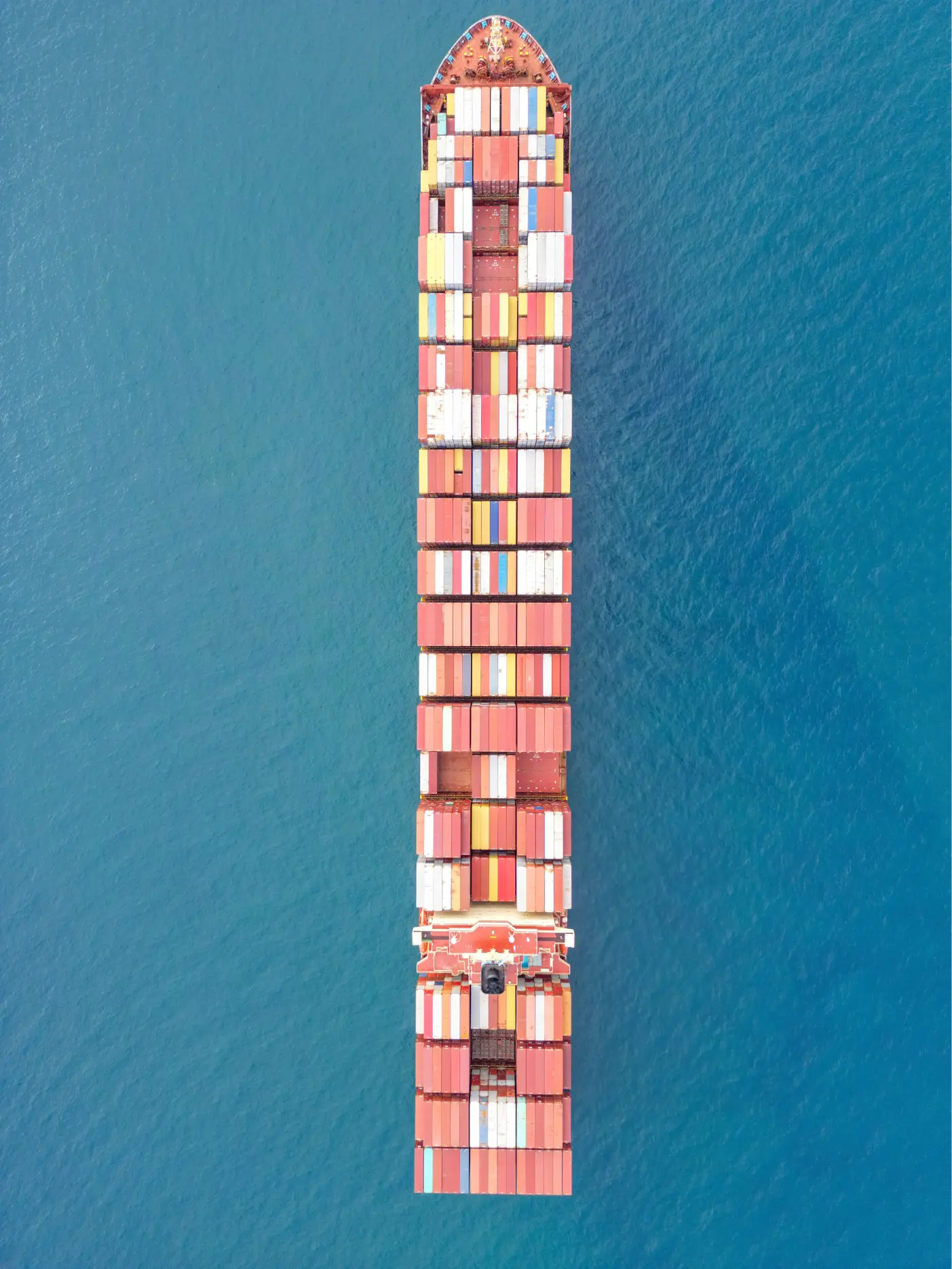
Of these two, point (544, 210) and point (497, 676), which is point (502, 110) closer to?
point (544, 210)

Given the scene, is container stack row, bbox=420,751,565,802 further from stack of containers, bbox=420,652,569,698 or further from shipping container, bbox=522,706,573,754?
stack of containers, bbox=420,652,569,698

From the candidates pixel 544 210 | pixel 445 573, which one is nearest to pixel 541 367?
pixel 544 210

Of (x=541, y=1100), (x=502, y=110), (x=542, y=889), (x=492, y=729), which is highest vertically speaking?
(x=502, y=110)

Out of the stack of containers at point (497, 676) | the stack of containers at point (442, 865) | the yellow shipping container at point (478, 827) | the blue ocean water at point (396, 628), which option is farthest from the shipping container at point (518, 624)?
the stack of containers at point (442, 865)

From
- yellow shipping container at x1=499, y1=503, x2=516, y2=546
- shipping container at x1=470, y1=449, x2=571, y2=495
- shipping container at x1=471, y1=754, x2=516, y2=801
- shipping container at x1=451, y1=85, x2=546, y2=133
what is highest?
shipping container at x1=451, y1=85, x2=546, y2=133

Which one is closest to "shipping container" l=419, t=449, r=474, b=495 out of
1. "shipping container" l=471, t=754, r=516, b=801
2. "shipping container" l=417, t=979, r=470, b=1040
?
"shipping container" l=471, t=754, r=516, b=801
